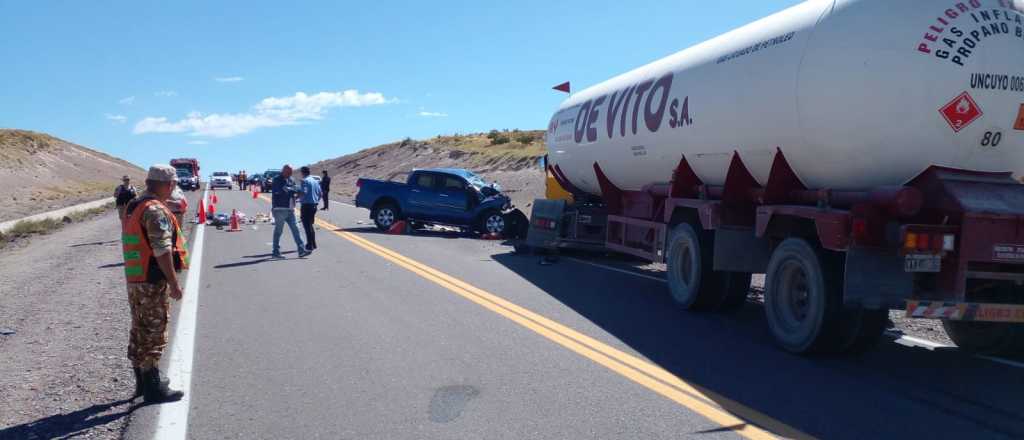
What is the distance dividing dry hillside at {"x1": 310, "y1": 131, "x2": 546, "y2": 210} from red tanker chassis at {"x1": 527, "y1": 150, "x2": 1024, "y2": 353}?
2372cm

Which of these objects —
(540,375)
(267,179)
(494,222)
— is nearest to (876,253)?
(540,375)

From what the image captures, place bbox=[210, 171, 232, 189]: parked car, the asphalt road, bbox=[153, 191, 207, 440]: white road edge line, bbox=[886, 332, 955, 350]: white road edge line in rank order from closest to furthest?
bbox=[153, 191, 207, 440]: white road edge line → the asphalt road → bbox=[886, 332, 955, 350]: white road edge line → bbox=[210, 171, 232, 189]: parked car

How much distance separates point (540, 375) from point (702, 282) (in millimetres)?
3684

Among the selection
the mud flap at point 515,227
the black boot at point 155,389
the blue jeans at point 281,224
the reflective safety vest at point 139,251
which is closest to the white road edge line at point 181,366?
the black boot at point 155,389

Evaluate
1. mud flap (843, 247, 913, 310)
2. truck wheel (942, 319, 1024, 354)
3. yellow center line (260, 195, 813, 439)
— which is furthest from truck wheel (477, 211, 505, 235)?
mud flap (843, 247, 913, 310)

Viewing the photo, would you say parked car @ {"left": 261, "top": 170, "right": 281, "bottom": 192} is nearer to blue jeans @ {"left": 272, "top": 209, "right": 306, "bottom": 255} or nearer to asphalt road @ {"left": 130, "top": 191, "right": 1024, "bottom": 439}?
blue jeans @ {"left": 272, "top": 209, "right": 306, "bottom": 255}

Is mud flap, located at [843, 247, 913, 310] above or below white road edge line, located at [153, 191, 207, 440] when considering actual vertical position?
above

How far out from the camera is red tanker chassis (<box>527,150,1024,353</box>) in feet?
21.1

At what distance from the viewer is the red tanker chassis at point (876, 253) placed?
6445mm

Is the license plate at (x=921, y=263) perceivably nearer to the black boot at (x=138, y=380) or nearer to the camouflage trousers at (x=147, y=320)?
the camouflage trousers at (x=147, y=320)

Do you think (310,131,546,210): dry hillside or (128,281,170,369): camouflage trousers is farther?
(310,131,546,210): dry hillside

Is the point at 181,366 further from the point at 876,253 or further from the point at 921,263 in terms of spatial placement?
the point at 921,263

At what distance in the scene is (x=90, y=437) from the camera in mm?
4883

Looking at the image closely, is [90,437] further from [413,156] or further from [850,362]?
[413,156]
